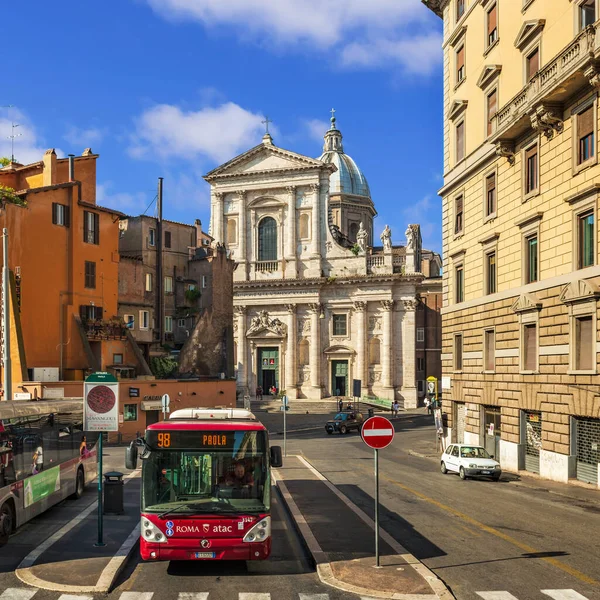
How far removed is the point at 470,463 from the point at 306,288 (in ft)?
155

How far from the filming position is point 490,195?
3219cm

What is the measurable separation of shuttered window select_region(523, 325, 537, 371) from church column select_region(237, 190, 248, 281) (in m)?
48.0

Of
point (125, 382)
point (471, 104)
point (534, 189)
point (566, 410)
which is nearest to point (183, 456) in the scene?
point (566, 410)

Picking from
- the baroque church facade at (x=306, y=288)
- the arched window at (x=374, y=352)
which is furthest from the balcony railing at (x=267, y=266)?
the arched window at (x=374, y=352)

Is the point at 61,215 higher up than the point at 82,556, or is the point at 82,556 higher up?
the point at 61,215

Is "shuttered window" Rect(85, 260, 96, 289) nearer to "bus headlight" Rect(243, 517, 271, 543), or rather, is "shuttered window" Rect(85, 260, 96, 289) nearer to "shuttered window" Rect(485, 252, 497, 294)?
"shuttered window" Rect(485, 252, 497, 294)

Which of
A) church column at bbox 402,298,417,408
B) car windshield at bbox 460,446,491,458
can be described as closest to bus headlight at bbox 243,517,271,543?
car windshield at bbox 460,446,491,458

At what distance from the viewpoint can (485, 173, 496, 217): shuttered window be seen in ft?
104

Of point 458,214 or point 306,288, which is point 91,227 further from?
point 306,288

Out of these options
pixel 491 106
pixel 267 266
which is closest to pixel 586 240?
pixel 491 106

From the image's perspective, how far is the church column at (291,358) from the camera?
236 feet

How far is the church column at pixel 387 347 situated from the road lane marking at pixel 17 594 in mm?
59735

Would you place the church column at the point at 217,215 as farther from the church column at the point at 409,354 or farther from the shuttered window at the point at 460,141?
the shuttered window at the point at 460,141

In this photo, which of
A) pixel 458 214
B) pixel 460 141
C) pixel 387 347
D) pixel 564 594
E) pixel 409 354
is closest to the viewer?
pixel 564 594
